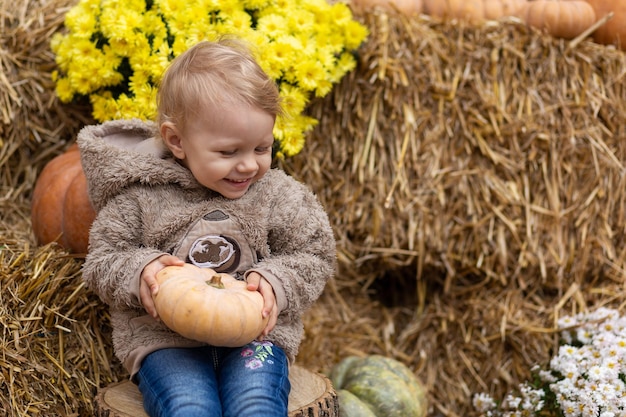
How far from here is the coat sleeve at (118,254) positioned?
203 cm

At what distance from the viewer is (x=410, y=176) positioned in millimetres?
3219

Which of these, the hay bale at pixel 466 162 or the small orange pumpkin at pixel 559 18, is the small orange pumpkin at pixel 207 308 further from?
the small orange pumpkin at pixel 559 18

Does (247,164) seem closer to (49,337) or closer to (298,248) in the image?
(298,248)

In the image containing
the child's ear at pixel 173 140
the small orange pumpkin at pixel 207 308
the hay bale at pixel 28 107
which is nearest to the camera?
the small orange pumpkin at pixel 207 308

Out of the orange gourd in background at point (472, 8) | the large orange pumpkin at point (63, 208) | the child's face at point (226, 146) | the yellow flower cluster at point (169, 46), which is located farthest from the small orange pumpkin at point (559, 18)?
the large orange pumpkin at point (63, 208)

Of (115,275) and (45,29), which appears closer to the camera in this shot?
(115,275)

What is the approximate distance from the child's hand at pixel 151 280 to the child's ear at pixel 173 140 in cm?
32

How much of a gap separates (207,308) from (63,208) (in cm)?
105

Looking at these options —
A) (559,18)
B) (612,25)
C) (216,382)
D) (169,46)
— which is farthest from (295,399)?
(612,25)

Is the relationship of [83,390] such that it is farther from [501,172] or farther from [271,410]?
[501,172]

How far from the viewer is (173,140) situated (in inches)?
84.7

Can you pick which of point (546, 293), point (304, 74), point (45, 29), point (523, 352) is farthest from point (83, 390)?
point (546, 293)

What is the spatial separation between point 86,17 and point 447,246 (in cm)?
175

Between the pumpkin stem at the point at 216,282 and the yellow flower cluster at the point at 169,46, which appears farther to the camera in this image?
the yellow flower cluster at the point at 169,46
